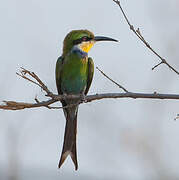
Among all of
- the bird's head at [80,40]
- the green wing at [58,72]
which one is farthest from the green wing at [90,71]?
the green wing at [58,72]

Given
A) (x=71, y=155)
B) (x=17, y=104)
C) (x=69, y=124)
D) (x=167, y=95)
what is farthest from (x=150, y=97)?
(x=69, y=124)

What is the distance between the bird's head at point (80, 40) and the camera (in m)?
4.16

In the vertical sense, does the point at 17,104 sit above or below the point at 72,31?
below

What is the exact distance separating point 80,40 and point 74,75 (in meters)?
0.29

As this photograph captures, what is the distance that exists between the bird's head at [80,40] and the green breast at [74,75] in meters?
0.09

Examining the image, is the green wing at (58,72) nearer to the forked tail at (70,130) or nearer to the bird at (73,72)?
the bird at (73,72)

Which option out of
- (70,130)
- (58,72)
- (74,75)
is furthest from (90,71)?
(70,130)

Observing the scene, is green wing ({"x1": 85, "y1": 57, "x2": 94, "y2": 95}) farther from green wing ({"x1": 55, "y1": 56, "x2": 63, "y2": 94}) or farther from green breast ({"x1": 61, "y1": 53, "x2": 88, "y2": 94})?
green wing ({"x1": 55, "y1": 56, "x2": 63, "y2": 94})

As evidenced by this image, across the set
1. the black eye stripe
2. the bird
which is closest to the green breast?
the bird

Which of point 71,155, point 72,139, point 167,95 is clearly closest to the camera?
point 167,95

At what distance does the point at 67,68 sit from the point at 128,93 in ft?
4.75

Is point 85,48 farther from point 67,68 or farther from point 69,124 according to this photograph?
point 69,124

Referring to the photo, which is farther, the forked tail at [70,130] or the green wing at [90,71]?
the green wing at [90,71]

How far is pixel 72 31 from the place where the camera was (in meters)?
4.24
